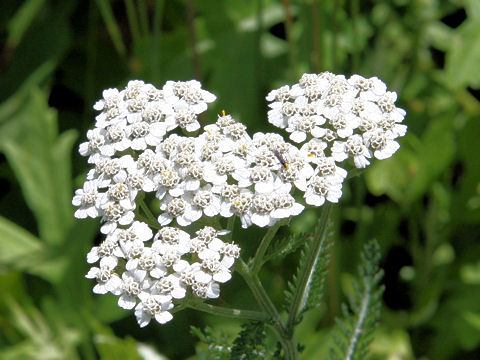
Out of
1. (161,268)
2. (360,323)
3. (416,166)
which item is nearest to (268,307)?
(161,268)

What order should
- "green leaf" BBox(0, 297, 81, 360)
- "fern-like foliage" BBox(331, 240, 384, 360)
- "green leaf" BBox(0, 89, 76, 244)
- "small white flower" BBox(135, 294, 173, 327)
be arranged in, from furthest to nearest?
"green leaf" BBox(0, 89, 76, 244) → "green leaf" BBox(0, 297, 81, 360) → "fern-like foliage" BBox(331, 240, 384, 360) → "small white flower" BBox(135, 294, 173, 327)

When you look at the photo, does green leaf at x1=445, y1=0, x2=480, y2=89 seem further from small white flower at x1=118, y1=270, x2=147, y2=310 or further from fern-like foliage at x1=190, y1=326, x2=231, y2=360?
small white flower at x1=118, y1=270, x2=147, y2=310

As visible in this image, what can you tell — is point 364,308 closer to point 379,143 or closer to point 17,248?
point 379,143

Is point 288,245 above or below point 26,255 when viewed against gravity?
below

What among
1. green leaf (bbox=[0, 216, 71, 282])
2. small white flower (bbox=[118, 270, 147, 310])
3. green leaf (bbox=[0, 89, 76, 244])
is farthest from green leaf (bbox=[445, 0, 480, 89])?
green leaf (bbox=[0, 216, 71, 282])

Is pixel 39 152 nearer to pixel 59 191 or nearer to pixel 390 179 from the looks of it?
pixel 59 191

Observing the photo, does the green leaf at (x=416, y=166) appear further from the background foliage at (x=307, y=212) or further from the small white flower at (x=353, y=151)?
the small white flower at (x=353, y=151)
